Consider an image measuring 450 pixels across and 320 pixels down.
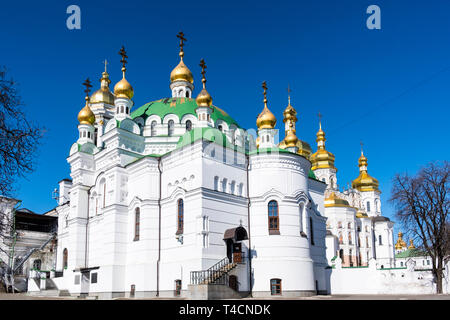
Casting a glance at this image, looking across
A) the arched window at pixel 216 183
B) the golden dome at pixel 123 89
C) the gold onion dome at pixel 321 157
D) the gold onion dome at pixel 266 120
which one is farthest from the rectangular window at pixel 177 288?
the gold onion dome at pixel 321 157

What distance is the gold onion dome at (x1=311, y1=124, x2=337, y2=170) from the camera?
187 feet

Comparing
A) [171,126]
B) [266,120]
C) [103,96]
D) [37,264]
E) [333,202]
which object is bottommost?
[37,264]

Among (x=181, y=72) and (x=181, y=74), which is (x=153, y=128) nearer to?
(x=181, y=74)

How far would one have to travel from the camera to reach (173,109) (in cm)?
3300

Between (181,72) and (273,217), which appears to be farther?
(181,72)

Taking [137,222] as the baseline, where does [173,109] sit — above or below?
above

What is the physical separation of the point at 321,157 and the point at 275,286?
35.3m

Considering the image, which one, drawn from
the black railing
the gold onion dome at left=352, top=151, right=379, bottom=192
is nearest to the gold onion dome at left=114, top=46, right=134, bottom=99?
the black railing

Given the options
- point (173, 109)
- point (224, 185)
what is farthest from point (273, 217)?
point (173, 109)

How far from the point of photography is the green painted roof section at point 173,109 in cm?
3281

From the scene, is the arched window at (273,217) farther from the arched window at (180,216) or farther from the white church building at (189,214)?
the arched window at (180,216)

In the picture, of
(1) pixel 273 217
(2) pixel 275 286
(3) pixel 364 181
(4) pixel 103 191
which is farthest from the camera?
(3) pixel 364 181

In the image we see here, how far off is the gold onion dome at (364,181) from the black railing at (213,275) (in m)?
43.1

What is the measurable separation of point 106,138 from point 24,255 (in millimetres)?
16986
